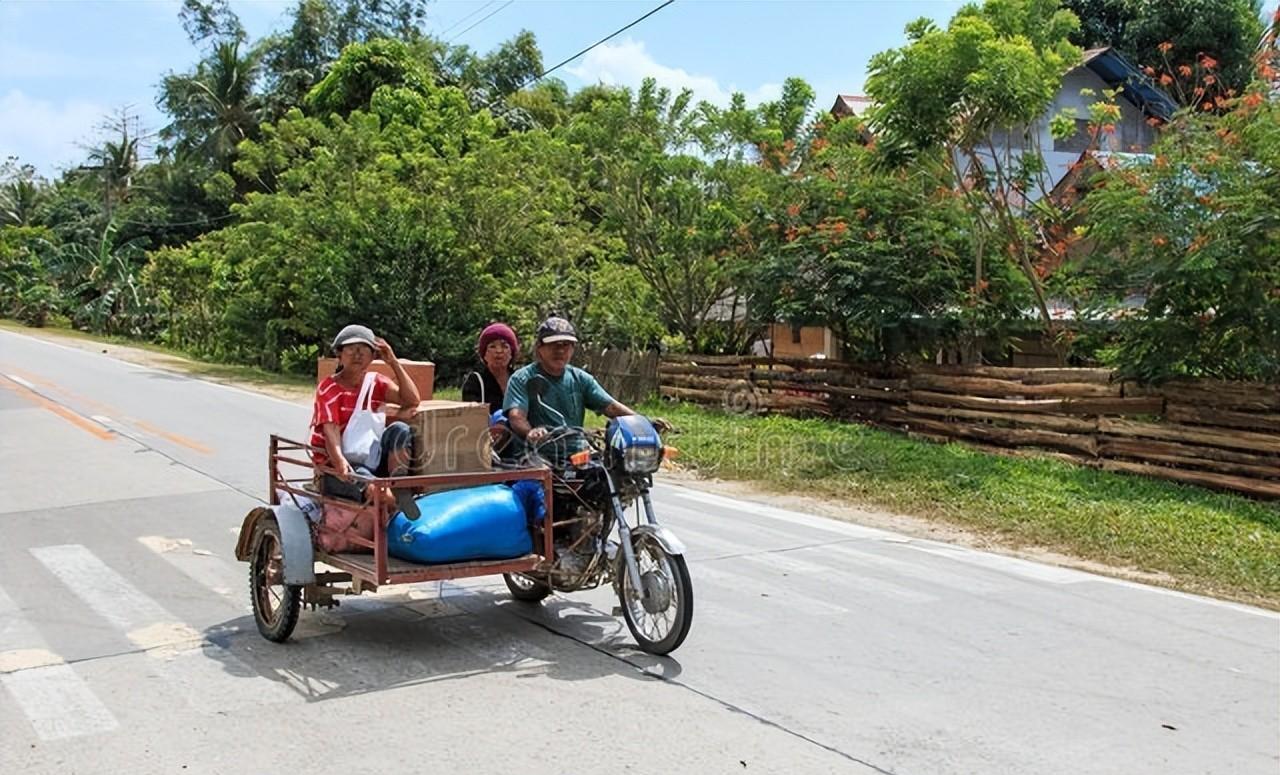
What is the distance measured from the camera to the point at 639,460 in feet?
19.3

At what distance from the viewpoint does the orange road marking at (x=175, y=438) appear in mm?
13875

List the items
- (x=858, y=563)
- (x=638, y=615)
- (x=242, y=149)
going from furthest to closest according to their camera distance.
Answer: (x=242, y=149), (x=858, y=563), (x=638, y=615)

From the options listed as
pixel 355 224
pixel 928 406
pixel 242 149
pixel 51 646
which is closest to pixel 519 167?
pixel 355 224

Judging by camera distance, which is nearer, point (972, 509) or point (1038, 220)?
point (972, 509)

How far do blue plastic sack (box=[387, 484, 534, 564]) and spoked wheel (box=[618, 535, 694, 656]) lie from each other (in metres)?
0.61

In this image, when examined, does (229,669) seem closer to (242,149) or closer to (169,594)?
(169,594)

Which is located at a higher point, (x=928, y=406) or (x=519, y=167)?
(x=519, y=167)

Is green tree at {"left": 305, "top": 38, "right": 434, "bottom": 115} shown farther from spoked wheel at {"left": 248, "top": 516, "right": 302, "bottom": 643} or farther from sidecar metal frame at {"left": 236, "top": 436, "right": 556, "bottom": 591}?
sidecar metal frame at {"left": 236, "top": 436, "right": 556, "bottom": 591}

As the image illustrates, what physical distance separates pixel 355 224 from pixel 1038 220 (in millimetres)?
Answer: 15616

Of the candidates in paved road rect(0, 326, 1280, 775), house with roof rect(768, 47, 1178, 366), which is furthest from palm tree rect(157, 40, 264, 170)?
paved road rect(0, 326, 1280, 775)

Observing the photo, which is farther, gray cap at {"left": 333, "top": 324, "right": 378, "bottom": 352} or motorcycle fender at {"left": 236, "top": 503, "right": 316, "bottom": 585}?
gray cap at {"left": 333, "top": 324, "right": 378, "bottom": 352}

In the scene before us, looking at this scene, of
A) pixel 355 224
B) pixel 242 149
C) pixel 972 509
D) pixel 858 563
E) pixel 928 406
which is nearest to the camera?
pixel 858 563

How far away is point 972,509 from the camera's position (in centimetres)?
1083

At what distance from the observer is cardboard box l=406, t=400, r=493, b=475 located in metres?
5.99
